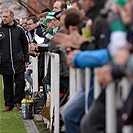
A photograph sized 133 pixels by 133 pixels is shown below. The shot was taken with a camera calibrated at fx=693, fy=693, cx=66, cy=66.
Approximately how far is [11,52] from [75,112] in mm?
7544

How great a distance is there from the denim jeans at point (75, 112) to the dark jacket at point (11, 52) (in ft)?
24.1

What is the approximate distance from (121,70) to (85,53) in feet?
3.52

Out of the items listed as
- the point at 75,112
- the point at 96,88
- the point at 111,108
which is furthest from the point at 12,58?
the point at 111,108

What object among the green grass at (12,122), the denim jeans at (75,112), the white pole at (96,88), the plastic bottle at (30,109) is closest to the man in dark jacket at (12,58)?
the green grass at (12,122)

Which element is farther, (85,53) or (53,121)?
(53,121)

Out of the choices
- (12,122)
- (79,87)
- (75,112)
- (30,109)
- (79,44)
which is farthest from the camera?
(30,109)

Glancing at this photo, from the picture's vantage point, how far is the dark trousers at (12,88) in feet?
49.8

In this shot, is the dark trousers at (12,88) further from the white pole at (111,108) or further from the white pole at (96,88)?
the white pole at (111,108)

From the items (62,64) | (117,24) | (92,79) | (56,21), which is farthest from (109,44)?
(56,21)

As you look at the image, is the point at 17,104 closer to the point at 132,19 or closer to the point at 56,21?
the point at 56,21

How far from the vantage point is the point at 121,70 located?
5.52 meters

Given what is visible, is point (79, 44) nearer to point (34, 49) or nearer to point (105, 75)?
point (105, 75)

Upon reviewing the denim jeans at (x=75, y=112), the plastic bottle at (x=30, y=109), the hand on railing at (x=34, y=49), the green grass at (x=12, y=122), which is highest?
the hand on railing at (x=34, y=49)

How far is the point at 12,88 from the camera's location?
15336mm
